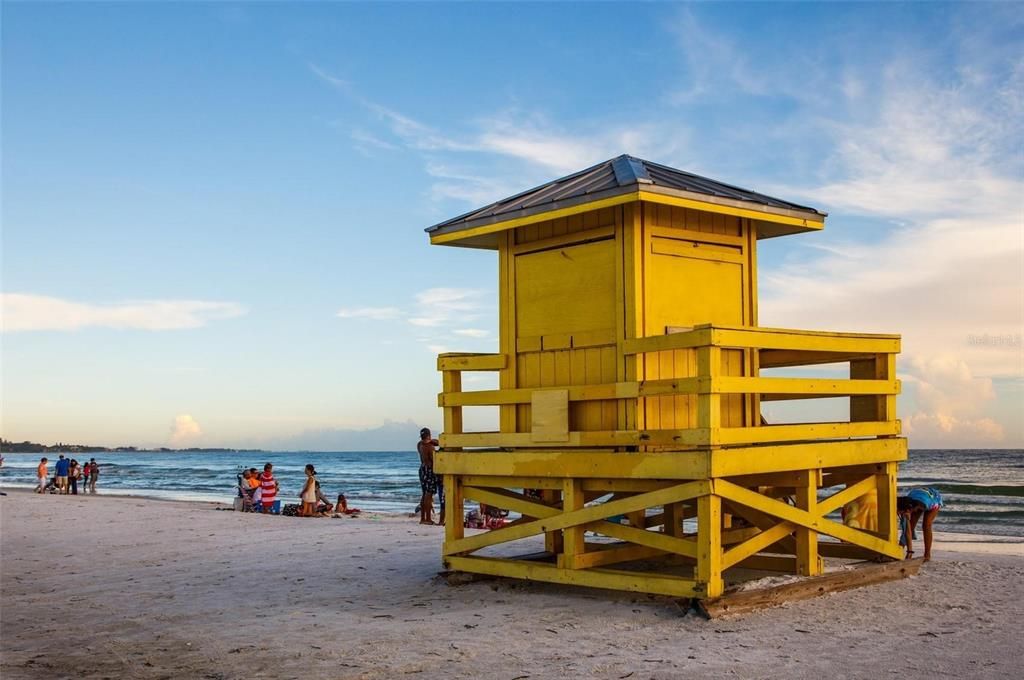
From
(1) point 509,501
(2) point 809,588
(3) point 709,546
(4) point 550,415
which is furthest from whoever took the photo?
(1) point 509,501

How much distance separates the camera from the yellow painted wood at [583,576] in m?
7.96

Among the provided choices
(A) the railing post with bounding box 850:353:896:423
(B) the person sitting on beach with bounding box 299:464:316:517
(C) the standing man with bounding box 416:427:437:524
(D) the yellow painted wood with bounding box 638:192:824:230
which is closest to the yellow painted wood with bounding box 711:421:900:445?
(A) the railing post with bounding box 850:353:896:423

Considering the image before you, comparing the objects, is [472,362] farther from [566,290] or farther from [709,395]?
[709,395]

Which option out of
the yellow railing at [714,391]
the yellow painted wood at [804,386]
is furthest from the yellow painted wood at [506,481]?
the yellow painted wood at [804,386]

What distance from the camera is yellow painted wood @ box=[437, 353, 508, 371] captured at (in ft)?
32.0

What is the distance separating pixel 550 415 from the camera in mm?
9094

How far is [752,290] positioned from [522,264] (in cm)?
223

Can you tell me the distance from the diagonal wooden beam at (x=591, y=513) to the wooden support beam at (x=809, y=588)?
34.5 inches

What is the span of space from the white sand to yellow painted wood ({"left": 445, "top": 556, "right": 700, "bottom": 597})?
170 mm

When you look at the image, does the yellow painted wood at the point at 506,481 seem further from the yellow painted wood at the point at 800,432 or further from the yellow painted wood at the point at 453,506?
the yellow painted wood at the point at 800,432

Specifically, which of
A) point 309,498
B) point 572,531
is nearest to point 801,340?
point 572,531

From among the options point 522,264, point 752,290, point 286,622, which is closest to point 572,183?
point 522,264

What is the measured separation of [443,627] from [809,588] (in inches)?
125

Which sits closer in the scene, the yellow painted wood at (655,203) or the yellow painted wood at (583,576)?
the yellow painted wood at (583,576)
